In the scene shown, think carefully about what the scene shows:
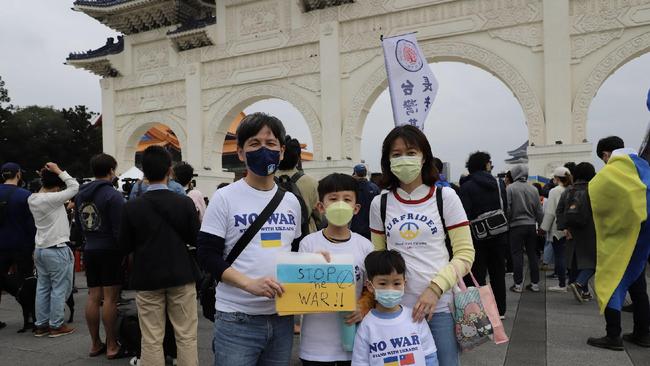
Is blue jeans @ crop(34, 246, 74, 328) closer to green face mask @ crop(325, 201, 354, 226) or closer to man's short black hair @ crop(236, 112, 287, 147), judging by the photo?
man's short black hair @ crop(236, 112, 287, 147)

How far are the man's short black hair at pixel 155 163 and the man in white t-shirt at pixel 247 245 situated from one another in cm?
142

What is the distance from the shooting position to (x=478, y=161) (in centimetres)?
507

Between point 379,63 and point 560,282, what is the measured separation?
9.12 meters

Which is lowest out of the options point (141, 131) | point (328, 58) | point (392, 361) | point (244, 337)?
point (392, 361)

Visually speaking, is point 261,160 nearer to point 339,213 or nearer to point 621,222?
point 339,213

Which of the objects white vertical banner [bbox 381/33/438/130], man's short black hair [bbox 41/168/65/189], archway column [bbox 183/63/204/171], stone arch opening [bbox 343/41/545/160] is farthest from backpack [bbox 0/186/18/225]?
archway column [bbox 183/63/204/171]

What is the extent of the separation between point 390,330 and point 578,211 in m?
3.91

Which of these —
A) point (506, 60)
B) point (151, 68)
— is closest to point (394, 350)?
point (506, 60)

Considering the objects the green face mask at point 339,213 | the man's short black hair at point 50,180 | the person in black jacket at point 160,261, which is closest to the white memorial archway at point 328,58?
the man's short black hair at point 50,180

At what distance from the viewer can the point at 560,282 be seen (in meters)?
6.40

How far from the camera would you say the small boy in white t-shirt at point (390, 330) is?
1939mm

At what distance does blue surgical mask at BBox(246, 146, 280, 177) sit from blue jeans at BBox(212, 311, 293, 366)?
61 centimetres

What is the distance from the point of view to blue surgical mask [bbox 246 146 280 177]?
6.36 ft

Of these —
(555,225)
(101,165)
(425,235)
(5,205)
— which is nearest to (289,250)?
(425,235)
